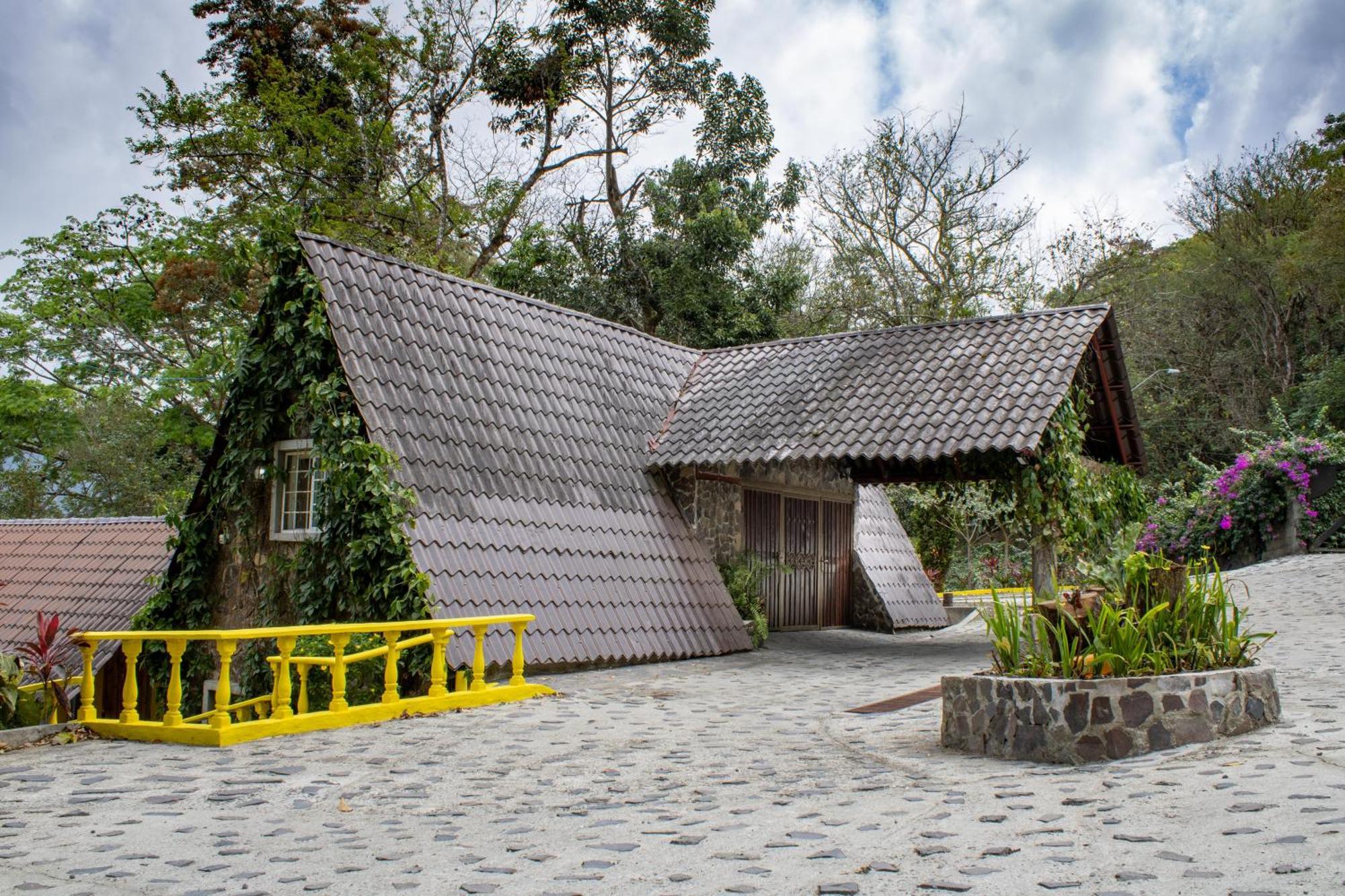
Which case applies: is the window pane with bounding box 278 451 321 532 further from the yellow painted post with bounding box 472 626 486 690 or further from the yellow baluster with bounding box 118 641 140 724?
the yellow baluster with bounding box 118 641 140 724

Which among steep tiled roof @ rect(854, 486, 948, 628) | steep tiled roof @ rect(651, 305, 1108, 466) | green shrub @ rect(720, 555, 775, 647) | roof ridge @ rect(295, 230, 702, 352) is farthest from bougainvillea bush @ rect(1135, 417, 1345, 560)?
roof ridge @ rect(295, 230, 702, 352)

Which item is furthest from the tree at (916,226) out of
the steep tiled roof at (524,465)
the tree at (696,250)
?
the steep tiled roof at (524,465)

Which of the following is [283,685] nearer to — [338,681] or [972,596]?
[338,681]

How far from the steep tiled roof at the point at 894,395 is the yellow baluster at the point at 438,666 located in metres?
5.12

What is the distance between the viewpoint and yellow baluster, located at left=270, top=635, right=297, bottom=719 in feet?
26.3

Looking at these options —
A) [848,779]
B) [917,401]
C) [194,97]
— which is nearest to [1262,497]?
→ [917,401]

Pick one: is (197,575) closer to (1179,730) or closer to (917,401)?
(917,401)

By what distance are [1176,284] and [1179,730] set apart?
29440 millimetres

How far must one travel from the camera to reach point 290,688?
8625 mm

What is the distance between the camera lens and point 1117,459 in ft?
53.9

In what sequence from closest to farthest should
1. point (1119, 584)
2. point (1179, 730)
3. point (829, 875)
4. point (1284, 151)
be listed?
point (829, 875) → point (1179, 730) → point (1119, 584) → point (1284, 151)

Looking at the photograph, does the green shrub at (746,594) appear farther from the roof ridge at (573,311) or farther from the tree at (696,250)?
the tree at (696,250)

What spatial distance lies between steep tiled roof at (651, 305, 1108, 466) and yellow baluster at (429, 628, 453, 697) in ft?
16.8

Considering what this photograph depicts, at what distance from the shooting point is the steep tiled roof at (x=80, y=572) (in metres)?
18.3
